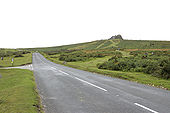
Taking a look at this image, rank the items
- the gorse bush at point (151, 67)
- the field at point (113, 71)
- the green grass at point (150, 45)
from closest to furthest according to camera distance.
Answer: the field at point (113, 71) → the gorse bush at point (151, 67) → the green grass at point (150, 45)

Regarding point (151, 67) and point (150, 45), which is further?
point (150, 45)

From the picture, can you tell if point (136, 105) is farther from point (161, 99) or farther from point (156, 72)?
point (156, 72)

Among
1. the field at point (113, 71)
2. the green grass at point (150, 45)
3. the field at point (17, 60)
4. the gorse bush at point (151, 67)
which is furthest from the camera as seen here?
the green grass at point (150, 45)

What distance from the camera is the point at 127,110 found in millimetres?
6551

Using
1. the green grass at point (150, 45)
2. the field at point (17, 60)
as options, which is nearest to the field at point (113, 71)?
the field at point (17, 60)

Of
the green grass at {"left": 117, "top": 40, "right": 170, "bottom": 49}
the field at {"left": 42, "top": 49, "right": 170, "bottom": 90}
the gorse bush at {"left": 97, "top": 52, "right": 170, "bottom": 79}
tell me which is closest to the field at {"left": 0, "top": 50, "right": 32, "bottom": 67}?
the field at {"left": 42, "top": 49, "right": 170, "bottom": 90}

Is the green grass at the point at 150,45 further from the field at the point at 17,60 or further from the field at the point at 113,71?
the field at the point at 17,60

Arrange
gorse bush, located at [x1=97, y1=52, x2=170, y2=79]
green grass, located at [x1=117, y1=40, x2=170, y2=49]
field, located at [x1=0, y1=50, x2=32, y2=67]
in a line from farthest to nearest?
green grass, located at [x1=117, y1=40, x2=170, y2=49] → field, located at [x1=0, y1=50, x2=32, y2=67] → gorse bush, located at [x1=97, y1=52, x2=170, y2=79]

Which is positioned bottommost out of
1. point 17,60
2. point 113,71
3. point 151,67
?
point 17,60

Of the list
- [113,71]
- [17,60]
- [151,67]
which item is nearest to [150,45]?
[17,60]

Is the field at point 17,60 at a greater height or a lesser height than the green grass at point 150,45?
lesser

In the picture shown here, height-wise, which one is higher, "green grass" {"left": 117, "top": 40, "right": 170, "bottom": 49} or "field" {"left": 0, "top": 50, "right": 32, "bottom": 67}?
"green grass" {"left": 117, "top": 40, "right": 170, "bottom": 49}

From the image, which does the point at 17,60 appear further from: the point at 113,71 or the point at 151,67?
the point at 151,67

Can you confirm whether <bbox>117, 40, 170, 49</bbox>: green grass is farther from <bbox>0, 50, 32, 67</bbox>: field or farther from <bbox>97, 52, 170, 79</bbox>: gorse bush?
<bbox>97, 52, 170, 79</bbox>: gorse bush
